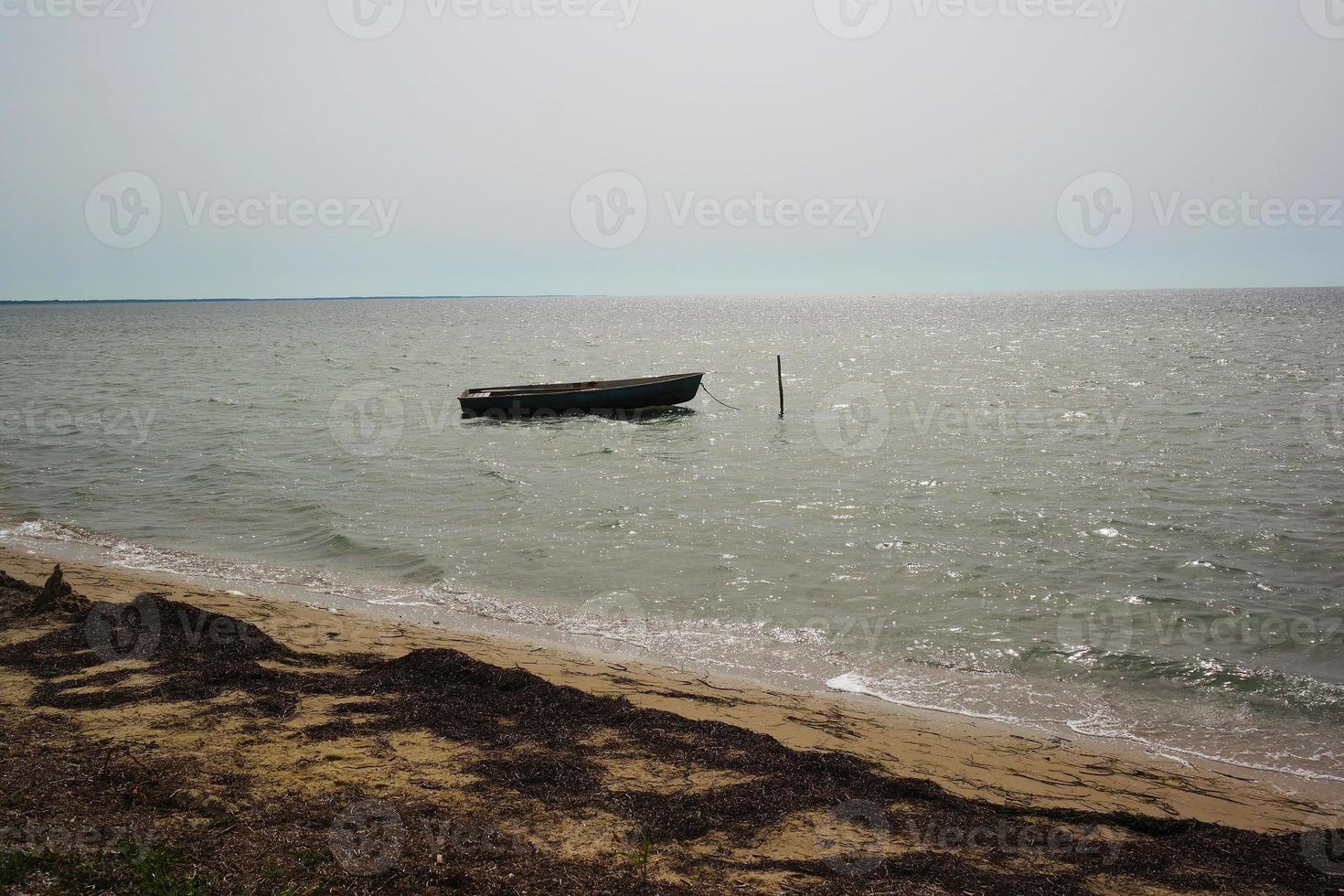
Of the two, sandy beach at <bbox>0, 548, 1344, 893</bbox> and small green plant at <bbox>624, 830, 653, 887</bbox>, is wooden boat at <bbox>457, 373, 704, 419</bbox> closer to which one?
sandy beach at <bbox>0, 548, 1344, 893</bbox>

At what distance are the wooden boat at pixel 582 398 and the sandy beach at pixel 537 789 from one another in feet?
73.0

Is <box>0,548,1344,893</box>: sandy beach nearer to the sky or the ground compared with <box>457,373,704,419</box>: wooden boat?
nearer to the ground

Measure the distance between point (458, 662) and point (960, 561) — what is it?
9.02 meters

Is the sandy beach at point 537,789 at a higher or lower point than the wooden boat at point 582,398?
lower

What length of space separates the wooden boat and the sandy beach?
73.0 ft

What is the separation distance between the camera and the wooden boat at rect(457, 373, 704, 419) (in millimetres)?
30656

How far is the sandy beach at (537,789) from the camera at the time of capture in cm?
475

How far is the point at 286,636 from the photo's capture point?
9.30 meters

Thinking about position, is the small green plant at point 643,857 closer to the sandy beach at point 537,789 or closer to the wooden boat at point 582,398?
the sandy beach at point 537,789

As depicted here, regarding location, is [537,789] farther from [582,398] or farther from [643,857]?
[582,398]

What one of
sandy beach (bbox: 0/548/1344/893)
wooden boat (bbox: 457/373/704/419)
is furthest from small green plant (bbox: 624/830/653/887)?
wooden boat (bbox: 457/373/704/419)

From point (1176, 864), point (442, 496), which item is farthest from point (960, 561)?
point (442, 496)

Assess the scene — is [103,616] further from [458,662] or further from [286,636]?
[458,662]

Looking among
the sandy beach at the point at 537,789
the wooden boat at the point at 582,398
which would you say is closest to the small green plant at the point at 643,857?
the sandy beach at the point at 537,789
